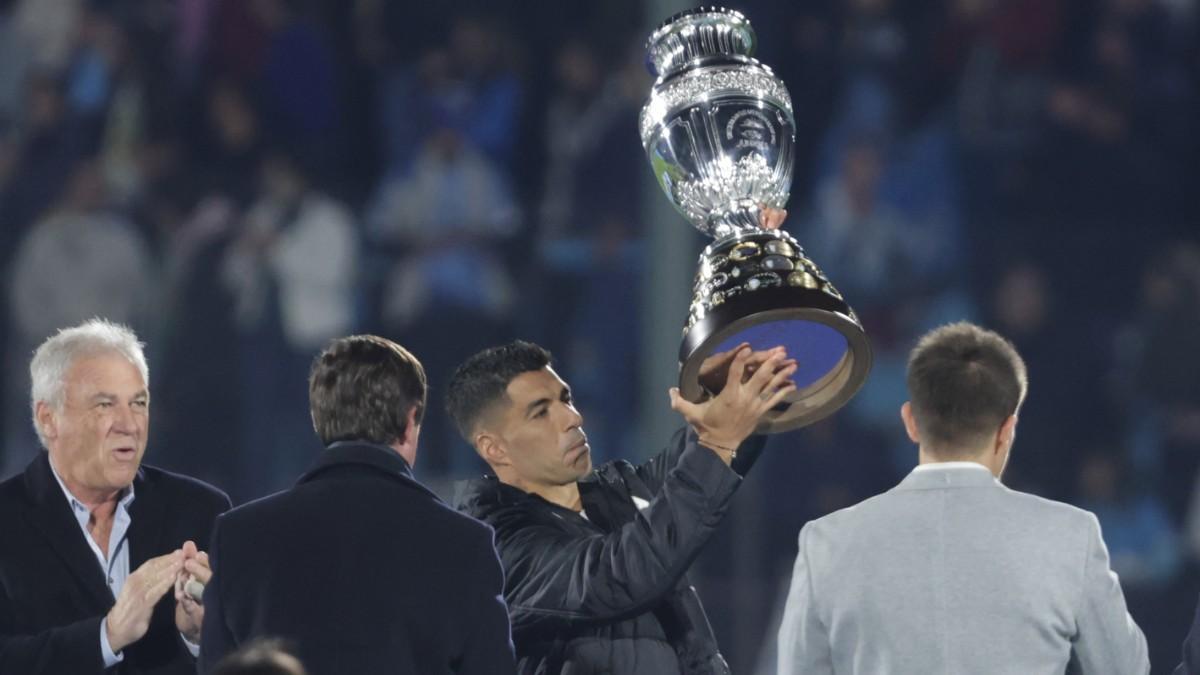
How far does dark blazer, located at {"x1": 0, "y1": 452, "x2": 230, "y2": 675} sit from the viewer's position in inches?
114

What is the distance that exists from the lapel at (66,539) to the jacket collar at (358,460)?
1.72 feet

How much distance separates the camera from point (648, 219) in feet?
21.4

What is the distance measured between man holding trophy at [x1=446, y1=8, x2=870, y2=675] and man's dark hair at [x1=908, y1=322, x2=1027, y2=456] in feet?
0.85

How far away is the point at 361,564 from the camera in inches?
102

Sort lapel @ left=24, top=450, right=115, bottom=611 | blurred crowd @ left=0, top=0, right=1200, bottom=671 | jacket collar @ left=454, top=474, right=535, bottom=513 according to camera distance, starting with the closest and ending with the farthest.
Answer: lapel @ left=24, top=450, right=115, bottom=611
jacket collar @ left=454, top=474, right=535, bottom=513
blurred crowd @ left=0, top=0, right=1200, bottom=671

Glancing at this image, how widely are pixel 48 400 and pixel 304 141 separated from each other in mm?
4403

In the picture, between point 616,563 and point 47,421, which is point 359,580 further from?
point 47,421

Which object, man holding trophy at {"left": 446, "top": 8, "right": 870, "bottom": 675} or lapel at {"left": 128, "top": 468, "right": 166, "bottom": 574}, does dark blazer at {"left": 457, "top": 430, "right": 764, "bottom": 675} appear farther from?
lapel at {"left": 128, "top": 468, "right": 166, "bottom": 574}

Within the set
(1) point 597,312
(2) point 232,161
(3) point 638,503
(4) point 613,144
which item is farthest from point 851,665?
(2) point 232,161

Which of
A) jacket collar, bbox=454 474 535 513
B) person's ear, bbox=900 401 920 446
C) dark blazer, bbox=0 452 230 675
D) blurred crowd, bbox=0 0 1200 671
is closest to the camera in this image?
person's ear, bbox=900 401 920 446

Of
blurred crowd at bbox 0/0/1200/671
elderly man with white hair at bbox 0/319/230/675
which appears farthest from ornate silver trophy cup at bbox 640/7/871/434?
blurred crowd at bbox 0/0/1200/671

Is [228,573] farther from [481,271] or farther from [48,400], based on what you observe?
[481,271]

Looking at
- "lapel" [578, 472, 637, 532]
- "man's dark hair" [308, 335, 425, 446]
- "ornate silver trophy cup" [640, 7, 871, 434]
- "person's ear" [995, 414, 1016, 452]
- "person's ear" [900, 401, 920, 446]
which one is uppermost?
"ornate silver trophy cup" [640, 7, 871, 434]

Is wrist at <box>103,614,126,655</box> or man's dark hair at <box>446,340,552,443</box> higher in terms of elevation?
man's dark hair at <box>446,340,552,443</box>
